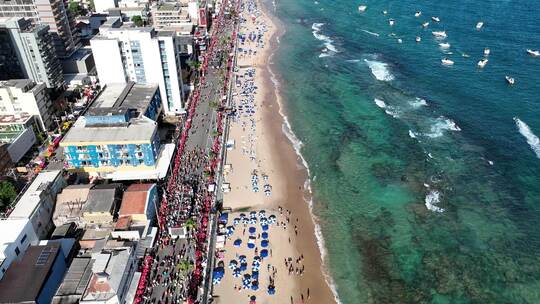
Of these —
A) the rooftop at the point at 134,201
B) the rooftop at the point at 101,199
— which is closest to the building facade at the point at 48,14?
the rooftop at the point at 101,199

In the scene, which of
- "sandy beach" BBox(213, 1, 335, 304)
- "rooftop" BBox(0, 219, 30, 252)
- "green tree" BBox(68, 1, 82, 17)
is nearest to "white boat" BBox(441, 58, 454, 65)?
"sandy beach" BBox(213, 1, 335, 304)

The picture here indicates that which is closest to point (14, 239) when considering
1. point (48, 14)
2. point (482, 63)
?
point (48, 14)

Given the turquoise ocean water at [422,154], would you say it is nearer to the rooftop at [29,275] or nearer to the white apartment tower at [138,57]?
the white apartment tower at [138,57]

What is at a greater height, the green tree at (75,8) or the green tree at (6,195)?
the green tree at (75,8)

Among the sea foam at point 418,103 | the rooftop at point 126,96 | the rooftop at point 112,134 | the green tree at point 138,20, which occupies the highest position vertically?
the green tree at point 138,20

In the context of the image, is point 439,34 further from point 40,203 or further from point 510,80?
point 40,203

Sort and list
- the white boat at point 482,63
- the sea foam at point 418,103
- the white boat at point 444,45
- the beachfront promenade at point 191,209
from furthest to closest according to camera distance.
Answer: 1. the white boat at point 444,45
2. the white boat at point 482,63
3. the sea foam at point 418,103
4. the beachfront promenade at point 191,209
